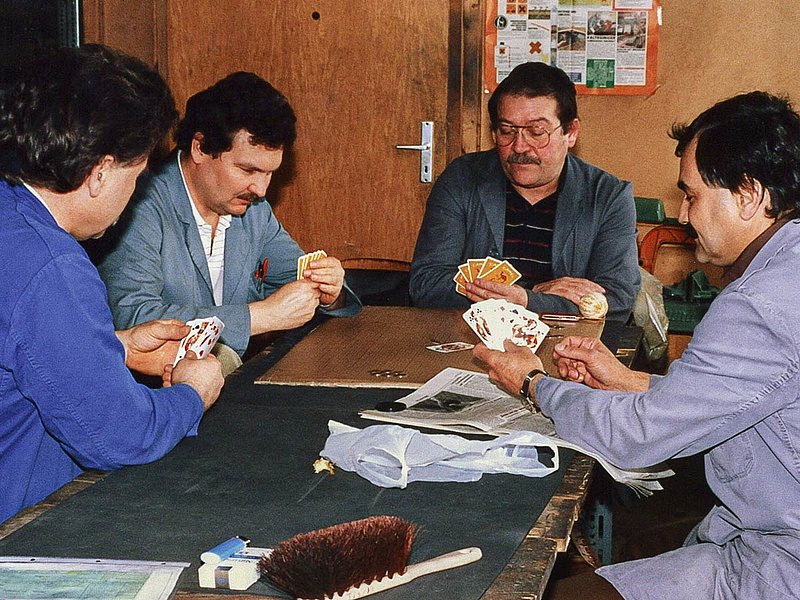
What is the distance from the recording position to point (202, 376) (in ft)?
7.30

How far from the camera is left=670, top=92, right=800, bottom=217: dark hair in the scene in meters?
2.01

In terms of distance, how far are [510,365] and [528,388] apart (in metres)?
0.11

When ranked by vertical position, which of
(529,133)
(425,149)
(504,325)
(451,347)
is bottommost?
(451,347)

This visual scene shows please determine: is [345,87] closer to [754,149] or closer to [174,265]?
[174,265]

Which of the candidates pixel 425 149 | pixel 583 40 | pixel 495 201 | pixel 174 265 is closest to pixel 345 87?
pixel 425 149

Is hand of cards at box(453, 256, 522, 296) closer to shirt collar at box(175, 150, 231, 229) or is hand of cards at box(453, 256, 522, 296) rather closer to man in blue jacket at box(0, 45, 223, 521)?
shirt collar at box(175, 150, 231, 229)

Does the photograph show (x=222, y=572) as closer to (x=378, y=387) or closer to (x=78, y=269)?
(x=78, y=269)

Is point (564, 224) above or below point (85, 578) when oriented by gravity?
above

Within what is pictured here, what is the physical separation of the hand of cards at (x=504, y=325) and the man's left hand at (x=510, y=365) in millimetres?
265

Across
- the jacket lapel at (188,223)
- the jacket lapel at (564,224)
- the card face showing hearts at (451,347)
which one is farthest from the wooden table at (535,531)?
the jacket lapel at (564,224)

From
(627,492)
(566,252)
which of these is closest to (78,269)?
(566,252)

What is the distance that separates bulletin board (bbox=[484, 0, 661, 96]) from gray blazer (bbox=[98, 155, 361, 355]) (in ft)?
7.24

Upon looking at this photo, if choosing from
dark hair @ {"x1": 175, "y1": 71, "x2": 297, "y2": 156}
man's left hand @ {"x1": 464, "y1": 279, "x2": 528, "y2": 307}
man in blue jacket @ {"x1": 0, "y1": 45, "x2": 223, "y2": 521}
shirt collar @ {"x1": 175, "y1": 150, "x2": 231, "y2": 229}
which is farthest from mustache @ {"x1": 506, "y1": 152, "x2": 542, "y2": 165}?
man in blue jacket @ {"x1": 0, "y1": 45, "x2": 223, "y2": 521}

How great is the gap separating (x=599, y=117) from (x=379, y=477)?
3755 mm
